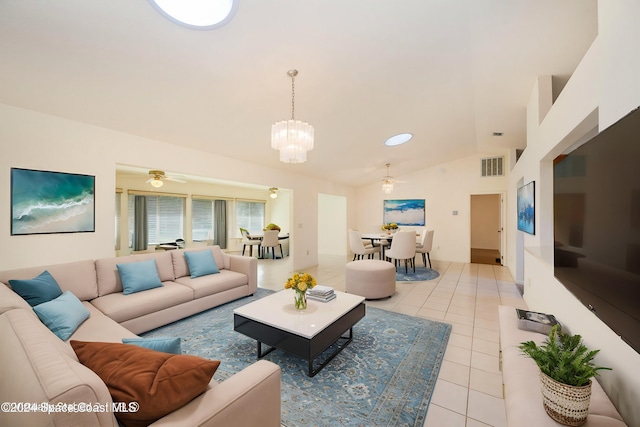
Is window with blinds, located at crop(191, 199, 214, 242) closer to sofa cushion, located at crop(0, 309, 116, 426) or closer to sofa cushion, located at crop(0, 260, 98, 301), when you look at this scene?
sofa cushion, located at crop(0, 260, 98, 301)

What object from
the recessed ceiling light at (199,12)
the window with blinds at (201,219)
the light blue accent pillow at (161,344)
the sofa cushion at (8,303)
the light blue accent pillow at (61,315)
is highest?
the recessed ceiling light at (199,12)

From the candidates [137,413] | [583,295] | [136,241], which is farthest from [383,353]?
[136,241]

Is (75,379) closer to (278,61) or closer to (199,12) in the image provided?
(199,12)

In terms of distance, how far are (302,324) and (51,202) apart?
9.96 feet

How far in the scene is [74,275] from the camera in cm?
254

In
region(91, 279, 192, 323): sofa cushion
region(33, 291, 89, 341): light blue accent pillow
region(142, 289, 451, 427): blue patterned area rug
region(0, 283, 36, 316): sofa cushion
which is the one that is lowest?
region(142, 289, 451, 427): blue patterned area rug

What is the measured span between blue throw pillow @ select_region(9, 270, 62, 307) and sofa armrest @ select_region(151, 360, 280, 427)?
2043 millimetres

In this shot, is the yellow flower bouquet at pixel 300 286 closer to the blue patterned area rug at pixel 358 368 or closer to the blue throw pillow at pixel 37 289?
the blue patterned area rug at pixel 358 368

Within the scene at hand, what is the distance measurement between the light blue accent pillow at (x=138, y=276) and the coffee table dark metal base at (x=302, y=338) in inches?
53.1

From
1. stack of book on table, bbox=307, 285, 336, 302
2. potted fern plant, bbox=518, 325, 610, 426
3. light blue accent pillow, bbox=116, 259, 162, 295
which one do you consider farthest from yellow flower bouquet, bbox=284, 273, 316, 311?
light blue accent pillow, bbox=116, 259, 162, 295

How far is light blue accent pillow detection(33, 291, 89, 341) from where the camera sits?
181 centimetres

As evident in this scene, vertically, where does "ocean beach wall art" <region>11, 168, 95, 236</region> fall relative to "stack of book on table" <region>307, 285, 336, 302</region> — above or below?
above

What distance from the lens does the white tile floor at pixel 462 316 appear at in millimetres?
1719

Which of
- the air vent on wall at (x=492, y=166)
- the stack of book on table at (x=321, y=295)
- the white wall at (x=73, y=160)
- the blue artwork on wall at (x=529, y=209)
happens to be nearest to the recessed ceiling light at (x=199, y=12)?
the white wall at (x=73, y=160)
